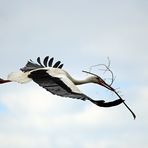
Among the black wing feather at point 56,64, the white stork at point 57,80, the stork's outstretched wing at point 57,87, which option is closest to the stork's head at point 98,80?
the white stork at point 57,80

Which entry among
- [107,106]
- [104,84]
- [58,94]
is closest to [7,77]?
[104,84]

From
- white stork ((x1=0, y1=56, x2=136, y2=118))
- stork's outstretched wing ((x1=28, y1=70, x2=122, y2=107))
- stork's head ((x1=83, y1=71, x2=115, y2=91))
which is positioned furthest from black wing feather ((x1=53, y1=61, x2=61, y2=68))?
stork's outstretched wing ((x1=28, y1=70, x2=122, y2=107))

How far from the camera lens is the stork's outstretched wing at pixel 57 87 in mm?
8719

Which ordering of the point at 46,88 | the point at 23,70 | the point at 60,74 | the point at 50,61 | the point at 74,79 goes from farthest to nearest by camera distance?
the point at 50,61 < the point at 23,70 < the point at 74,79 < the point at 60,74 < the point at 46,88

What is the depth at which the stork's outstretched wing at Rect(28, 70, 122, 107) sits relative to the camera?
8719 millimetres

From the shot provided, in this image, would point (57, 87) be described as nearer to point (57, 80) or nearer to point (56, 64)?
point (57, 80)

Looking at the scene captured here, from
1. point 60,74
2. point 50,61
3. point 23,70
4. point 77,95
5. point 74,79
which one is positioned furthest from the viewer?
point 50,61

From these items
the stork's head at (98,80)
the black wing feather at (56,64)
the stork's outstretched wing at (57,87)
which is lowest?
the black wing feather at (56,64)

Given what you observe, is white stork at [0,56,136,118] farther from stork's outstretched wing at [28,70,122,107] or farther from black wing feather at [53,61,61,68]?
black wing feather at [53,61,61,68]

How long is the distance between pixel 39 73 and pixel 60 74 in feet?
2.21

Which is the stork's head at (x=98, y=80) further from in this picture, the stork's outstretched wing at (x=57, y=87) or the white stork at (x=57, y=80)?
the stork's outstretched wing at (x=57, y=87)

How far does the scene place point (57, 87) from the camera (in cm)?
1045

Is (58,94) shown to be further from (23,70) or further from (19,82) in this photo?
(23,70)

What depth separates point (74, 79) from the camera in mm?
13492
